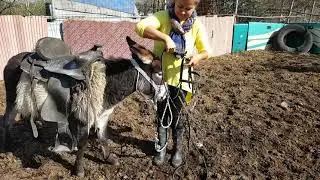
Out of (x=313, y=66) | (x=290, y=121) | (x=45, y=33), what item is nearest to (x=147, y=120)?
(x=290, y=121)

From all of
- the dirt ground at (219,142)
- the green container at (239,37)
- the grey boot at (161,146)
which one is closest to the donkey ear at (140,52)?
the grey boot at (161,146)

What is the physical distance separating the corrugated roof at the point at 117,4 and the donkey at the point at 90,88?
14.2ft

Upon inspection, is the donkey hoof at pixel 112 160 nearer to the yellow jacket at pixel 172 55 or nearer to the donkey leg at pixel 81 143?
the donkey leg at pixel 81 143

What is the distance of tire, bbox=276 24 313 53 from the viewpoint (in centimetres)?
973

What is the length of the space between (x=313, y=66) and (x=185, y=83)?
579 cm

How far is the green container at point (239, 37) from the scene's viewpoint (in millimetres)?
9562

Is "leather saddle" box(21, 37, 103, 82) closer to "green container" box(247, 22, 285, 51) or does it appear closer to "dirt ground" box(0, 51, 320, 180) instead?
"dirt ground" box(0, 51, 320, 180)

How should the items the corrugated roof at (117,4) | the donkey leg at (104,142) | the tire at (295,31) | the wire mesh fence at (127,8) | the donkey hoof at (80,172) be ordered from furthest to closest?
the tire at (295,31), the corrugated roof at (117,4), the wire mesh fence at (127,8), the donkey hoof at (80,172), the donkey leg at (104,142)

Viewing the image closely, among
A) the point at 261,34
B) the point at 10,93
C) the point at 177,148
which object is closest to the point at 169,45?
the point at 177,148

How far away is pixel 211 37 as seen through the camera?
8.94 metres

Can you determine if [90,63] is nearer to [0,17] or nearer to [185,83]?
[185,83]

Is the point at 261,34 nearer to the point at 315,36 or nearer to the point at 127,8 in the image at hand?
the point at 315,36

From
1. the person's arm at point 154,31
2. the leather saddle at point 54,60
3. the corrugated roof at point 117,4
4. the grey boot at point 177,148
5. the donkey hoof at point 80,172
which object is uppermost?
the corrugated roof at point 117,4

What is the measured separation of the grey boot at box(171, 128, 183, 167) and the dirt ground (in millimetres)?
84
